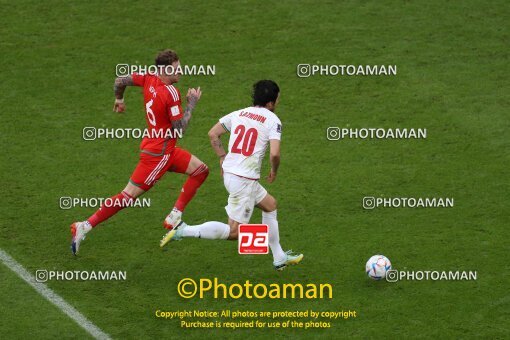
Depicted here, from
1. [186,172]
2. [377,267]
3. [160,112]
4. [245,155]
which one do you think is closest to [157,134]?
[160,112]

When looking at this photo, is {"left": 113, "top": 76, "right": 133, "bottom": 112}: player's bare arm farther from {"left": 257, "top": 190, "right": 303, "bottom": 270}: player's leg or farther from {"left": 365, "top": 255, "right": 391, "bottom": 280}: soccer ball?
{"left": 365, "top": 255, "right": 391, "bottom": 280}: soccer ball

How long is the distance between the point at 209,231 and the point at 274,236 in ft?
2.65

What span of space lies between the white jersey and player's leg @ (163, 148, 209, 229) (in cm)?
99

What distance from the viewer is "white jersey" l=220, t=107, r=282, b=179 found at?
40.9 ft

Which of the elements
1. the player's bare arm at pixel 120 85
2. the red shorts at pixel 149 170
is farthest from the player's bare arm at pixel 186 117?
the player's bare arm at pixel 120 85

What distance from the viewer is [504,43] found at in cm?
1866

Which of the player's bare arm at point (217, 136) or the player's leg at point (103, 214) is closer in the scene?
the player's bare arm at point (217, 136)

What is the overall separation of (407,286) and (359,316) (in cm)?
92

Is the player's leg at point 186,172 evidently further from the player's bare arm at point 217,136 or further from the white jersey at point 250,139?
the white jersey at point 250,139

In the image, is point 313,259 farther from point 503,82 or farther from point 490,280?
point 503,82

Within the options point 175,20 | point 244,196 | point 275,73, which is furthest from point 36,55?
point 244,196

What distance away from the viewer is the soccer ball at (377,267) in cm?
1252

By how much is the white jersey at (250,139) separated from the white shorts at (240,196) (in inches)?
2.9

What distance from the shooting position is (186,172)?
44.4ft
